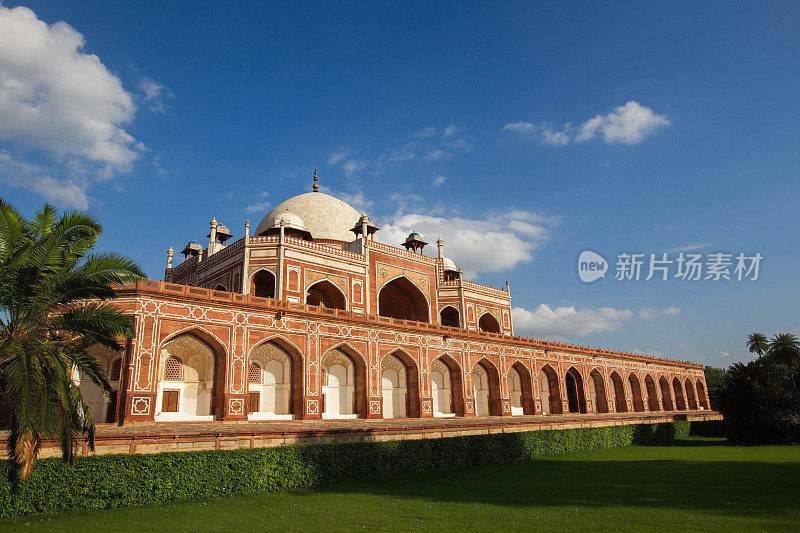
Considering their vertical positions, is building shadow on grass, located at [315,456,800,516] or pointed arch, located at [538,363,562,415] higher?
pointed arch, located at [538,363,562,415]

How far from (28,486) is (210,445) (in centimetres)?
411

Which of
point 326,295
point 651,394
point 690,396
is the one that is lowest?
point 690,396

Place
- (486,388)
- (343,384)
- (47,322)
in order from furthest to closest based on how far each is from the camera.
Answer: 1. (486,388)
2. (343,384)
3. (47,322)

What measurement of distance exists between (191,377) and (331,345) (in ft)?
20.3

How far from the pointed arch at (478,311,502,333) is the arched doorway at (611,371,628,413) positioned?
9583mm

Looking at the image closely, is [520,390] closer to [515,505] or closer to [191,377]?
[191,377]

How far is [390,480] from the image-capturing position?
15.3 meters

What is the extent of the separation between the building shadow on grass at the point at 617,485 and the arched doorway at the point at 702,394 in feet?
135

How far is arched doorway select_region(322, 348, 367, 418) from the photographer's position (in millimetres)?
25031

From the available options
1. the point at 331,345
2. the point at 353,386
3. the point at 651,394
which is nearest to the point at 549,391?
the point at 651,394

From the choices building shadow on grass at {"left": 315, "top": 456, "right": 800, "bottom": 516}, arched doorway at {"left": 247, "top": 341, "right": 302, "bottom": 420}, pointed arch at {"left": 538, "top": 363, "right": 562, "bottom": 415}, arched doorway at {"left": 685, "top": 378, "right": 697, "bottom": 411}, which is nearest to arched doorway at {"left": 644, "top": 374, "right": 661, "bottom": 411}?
arched doorway at {"left": 685, "top": 378, "right": 697, "bottom": 411}

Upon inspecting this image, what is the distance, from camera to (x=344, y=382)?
25.8 metres

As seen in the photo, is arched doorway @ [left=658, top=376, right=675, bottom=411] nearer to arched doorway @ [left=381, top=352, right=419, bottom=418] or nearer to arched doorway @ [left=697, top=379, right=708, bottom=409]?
arched doorway @ [left=697, top=379, right=708, bottom=409]

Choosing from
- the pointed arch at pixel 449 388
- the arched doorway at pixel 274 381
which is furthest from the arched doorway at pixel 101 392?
the pointed arch at pixel 449 388
